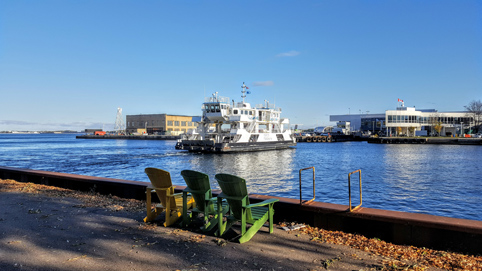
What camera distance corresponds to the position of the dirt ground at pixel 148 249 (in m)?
4.41

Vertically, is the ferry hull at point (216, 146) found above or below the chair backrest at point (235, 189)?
below

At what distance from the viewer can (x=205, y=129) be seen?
50656 mm

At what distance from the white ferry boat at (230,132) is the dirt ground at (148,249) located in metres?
38.3

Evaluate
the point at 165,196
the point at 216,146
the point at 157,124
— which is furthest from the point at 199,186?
the point at 157,124

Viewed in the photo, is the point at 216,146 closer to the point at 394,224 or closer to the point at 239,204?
the point at 239,204

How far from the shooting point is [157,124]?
481 ft

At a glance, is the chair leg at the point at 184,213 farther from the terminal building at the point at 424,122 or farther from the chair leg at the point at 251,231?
the terminal building at the point at 424,122

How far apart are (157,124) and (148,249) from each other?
145823mm

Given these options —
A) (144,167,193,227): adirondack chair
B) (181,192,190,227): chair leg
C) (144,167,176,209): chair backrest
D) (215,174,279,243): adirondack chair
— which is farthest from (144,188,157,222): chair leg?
(215,174,279,243): adirondack chair

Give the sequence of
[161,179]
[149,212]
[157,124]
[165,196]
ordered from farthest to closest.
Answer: [157,124] → [149,212] → [165,196] → [161,179]

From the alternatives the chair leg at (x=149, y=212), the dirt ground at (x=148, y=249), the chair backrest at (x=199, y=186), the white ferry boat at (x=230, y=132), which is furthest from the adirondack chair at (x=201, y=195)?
the white ferry boat at (x=230, y=132)

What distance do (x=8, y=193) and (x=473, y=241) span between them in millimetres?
10649

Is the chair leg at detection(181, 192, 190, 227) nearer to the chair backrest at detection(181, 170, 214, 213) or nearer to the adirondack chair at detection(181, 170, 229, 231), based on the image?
the adirondack chair at detection(181, 170, 229, 231)

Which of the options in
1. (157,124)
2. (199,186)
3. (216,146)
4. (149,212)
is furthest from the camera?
(157,124)
